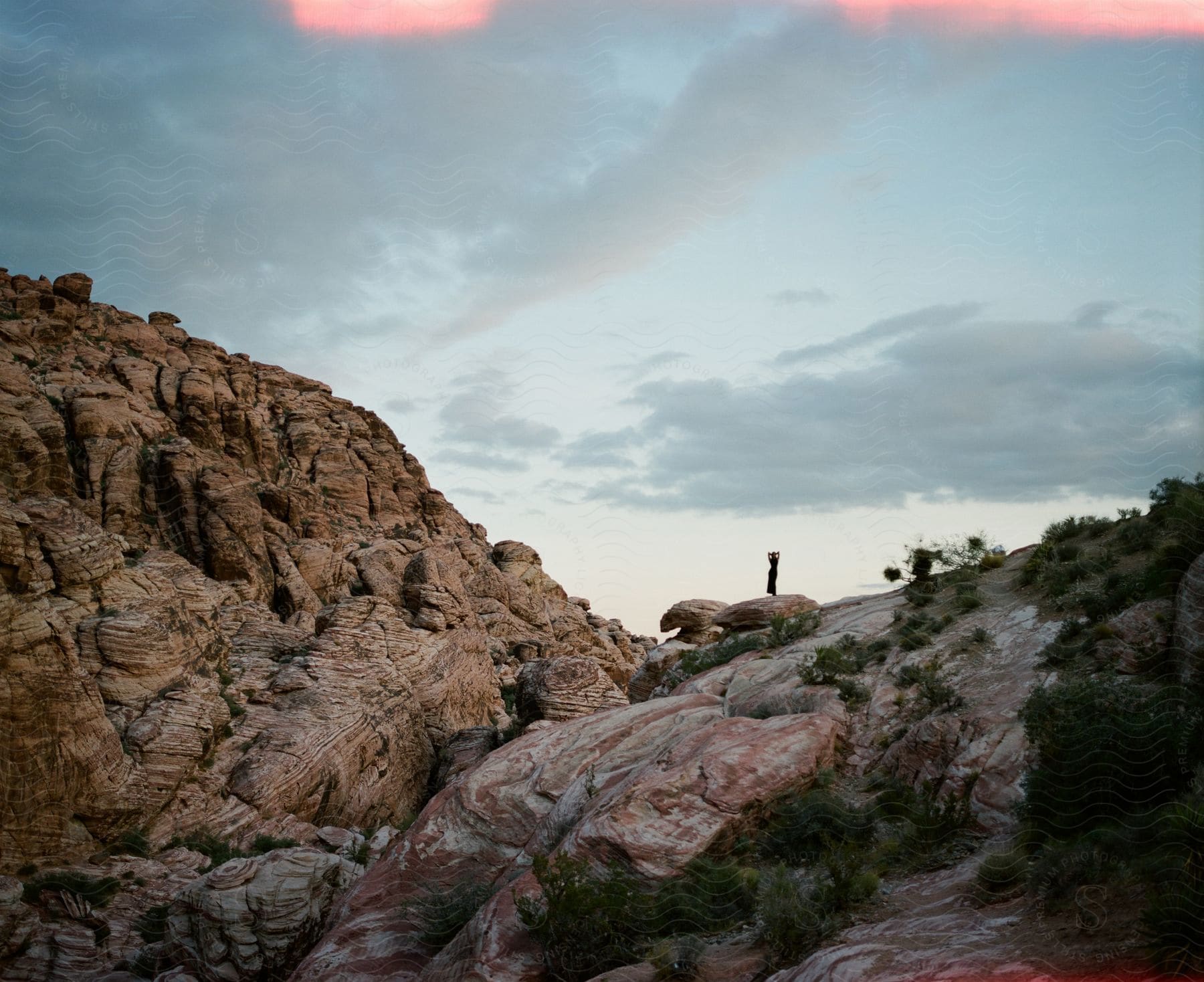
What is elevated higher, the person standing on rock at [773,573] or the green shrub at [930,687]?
the person standing on rock at [773,573]

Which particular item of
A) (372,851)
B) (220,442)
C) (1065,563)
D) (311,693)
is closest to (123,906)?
(372,851)

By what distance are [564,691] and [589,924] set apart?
1086cm

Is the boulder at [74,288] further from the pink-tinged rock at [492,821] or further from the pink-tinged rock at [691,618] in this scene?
the pink-tinged rock at [492,821]

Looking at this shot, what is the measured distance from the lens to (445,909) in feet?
39.8

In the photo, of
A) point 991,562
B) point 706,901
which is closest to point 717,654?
point 991,562

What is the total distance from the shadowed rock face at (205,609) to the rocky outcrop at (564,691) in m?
0.30

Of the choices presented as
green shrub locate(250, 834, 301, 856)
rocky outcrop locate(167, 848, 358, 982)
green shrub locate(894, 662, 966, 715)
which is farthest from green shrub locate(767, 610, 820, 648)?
green shrub locate(250, 834, 301, 856)

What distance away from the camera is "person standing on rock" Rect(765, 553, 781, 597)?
25.0m

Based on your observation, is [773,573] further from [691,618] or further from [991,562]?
[991,562]

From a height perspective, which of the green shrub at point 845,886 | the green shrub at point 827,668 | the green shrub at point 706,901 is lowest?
the green shrub at point 706,901

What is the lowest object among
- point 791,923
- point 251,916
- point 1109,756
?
point 251,916

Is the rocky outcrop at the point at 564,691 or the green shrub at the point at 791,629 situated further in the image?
the rocky outcrop at the point at 564,691

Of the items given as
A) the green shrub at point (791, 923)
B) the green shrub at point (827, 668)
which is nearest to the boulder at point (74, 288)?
the green shrub at point (827, 668)

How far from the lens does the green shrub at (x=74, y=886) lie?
17.7 m
